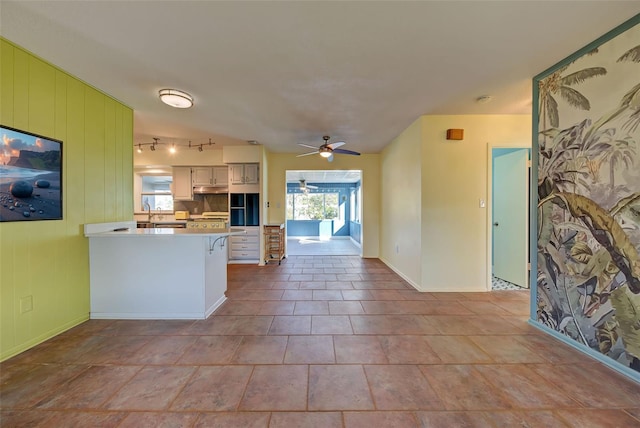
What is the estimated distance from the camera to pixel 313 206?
35.5 feet

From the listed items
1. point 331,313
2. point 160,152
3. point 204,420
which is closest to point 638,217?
point 331,313

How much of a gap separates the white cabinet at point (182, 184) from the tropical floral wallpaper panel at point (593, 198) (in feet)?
20.6

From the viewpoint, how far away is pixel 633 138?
1815 mm

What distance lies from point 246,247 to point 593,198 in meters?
5.32

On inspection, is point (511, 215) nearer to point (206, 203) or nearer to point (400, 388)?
point (400, 388)

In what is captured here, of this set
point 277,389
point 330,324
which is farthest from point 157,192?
point 277,389

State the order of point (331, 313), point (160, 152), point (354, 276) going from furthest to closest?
1. point (160, 152)
2. point (354, 276)
3. point (331, 313)

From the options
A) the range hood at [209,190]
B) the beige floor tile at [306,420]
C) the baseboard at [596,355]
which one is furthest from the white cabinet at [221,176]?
the baseboard at [596,355]

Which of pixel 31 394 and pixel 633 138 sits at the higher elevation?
pixel 633 138

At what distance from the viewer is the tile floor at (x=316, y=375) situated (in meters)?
1.44

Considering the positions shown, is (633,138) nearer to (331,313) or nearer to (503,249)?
(503,249)

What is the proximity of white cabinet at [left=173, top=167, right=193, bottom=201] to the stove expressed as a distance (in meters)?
0.63

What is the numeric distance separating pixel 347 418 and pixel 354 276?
305 cm

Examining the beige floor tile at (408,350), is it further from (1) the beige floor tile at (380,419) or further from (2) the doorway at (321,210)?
(2) the doorway at (321,210)
